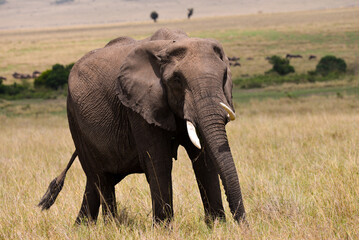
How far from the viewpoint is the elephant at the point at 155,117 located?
411 cm

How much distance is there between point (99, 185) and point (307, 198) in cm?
198

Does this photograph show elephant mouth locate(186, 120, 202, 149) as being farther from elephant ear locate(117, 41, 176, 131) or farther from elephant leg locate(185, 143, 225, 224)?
elephant leg locate(185, 143, 225, 224)

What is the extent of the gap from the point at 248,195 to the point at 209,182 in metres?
1.49

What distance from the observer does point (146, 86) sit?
4.62 m

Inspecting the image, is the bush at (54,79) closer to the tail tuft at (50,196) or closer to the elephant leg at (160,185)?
the tail tuft at (50,196)

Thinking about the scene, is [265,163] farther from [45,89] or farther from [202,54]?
[45,89]

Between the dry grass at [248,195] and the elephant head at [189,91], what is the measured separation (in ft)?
2.01

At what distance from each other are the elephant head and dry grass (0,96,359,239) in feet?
2.01

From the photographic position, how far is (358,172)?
637cm

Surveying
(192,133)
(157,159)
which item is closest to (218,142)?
(192,133)

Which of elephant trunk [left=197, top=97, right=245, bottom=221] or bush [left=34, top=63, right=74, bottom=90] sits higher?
elephant trunk [left=197, top=97, right=245, bottom=221]

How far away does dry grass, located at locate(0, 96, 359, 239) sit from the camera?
464cm

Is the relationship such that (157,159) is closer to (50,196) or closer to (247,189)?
(50,196)

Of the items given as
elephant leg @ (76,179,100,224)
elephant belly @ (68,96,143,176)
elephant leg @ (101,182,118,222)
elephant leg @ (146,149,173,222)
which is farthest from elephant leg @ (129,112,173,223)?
elephant leg @ (76,179,100,224)
